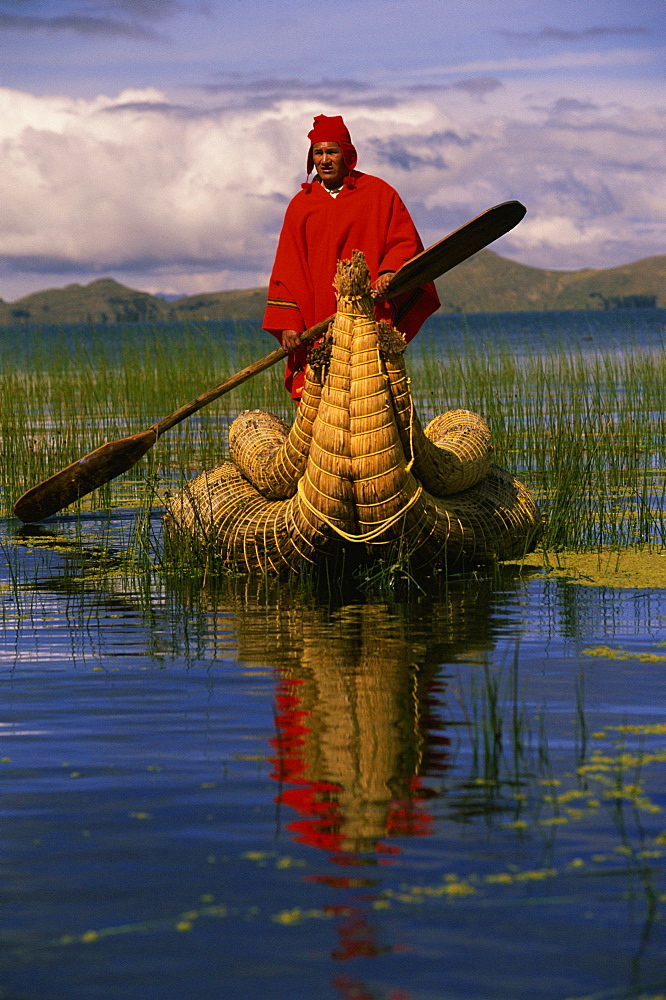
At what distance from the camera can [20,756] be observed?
12.4 feet

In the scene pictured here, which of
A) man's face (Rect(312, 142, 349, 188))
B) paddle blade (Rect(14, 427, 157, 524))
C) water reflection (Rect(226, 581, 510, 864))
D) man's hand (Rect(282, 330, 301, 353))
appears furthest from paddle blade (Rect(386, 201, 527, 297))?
paddle blade (Rect(14, 427, 157, 524))

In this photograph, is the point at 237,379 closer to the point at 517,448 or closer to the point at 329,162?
the point at 329,162

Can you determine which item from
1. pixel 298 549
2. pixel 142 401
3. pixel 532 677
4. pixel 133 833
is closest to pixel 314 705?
pixel 532 677

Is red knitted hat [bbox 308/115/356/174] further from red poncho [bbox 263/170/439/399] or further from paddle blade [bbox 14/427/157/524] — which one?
paddle blade [bbox 14/427/157/524]

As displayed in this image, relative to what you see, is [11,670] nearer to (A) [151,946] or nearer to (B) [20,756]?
(B) [20,756]

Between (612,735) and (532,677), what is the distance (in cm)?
73

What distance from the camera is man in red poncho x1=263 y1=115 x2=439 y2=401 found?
6738 millimetres

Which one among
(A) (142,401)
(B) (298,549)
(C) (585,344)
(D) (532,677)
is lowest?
(D) (532,677)

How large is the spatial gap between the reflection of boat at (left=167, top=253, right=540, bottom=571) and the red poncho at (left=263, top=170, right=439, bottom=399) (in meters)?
0.76

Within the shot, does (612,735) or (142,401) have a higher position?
(142,401)

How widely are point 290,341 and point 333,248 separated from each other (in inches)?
23.7

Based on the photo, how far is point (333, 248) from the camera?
6832mm

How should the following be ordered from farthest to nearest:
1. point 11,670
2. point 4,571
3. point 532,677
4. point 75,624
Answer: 1. point 4,571
2. point 75,624
3. point 11,670
4. point 532,677

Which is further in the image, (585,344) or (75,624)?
(585,344)
